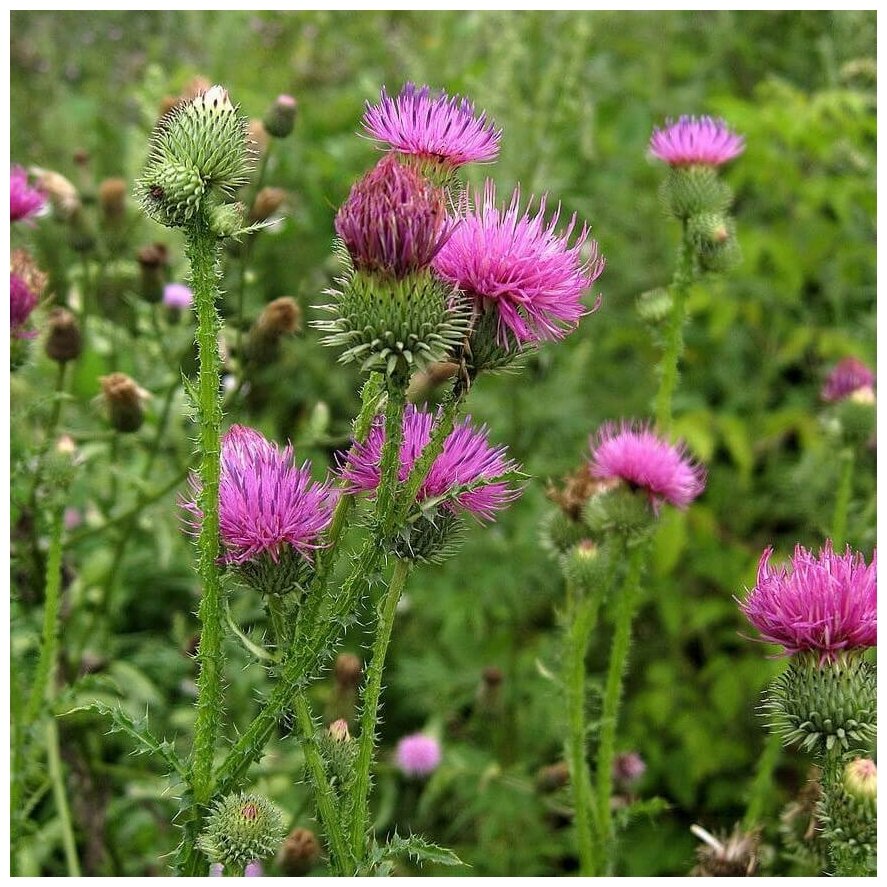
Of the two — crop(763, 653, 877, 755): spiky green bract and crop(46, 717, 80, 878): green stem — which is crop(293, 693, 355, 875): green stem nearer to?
crop(763, 653, 877, 755): spiky green bract

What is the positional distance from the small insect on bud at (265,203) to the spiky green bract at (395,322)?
1320 mm

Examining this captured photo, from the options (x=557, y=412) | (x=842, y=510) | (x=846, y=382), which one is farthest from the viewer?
(x=557, y=412)

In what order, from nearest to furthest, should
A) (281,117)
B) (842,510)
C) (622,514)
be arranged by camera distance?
(622,514)
(842,510)
(281,117)

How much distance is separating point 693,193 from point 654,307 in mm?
307

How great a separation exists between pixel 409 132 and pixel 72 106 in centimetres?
489

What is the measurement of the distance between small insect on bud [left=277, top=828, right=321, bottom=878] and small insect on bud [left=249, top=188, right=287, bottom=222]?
1.61 meters

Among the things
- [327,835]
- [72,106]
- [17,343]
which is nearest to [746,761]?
[327,835]

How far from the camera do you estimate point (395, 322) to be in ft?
5.21

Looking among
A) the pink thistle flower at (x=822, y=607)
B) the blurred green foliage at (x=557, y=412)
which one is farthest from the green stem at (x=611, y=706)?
the pink thistle flower at (x=822, y=607)

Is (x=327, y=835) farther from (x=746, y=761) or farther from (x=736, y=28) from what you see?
(x=736, y=28)

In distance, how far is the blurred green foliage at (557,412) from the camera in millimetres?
3439

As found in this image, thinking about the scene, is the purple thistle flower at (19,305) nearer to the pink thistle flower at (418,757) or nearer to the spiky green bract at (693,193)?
the spiky green bract at (693,193)

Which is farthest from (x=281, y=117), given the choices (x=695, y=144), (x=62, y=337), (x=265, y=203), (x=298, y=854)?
(x=298, y=854)

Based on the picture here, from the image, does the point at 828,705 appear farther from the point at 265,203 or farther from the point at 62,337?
the point at 62,337
